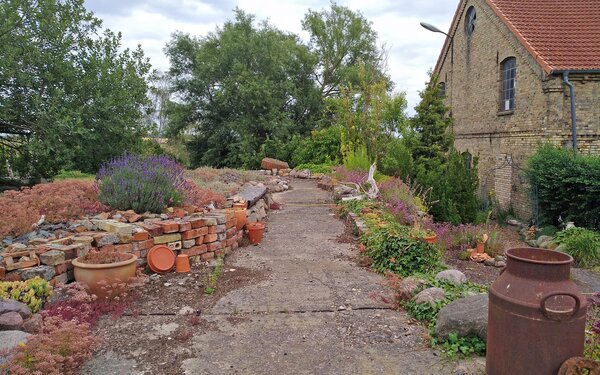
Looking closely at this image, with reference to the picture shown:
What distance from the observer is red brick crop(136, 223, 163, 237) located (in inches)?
218

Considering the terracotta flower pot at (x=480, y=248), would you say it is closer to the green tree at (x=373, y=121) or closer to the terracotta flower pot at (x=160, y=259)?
the terracotta flower pot at (x=160, y=259)

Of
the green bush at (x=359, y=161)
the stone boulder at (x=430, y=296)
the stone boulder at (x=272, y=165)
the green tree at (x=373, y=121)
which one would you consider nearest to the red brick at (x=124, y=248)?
the stone boulder at (x=430, y=296)

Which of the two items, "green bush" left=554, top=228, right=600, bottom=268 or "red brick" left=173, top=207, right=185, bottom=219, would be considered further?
"green bush" left=554, top=228, right=600, bottom=268

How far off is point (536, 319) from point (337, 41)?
29846mm

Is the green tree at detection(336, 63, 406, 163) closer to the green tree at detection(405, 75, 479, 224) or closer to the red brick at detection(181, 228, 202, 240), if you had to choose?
the green tree at detection(405, 75, 479, 224)

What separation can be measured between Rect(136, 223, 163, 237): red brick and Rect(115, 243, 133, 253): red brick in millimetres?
321

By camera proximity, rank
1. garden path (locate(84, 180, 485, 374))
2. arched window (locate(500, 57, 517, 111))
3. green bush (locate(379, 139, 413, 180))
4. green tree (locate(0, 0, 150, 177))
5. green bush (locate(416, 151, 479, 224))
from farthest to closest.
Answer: arched window (locate(500, 57, 517, 111))
green bush (locate(379, 139, 413, 180))
green bush (locate(416, 151, 479, 224))
green tree (locate(0, 0, 150, 177))
garden path (locate(84, 180, 485, 374))

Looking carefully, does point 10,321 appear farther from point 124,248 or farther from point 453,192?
point 453,192

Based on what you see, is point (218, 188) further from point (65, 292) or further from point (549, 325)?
point (549, 325)

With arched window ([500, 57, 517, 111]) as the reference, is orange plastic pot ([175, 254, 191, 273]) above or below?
below

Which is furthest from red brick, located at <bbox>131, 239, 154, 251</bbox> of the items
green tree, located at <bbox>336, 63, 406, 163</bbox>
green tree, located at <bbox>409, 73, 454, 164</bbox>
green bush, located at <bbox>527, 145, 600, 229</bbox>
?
green tree, located at <bbox>336, 63, 406, 163</bbox>

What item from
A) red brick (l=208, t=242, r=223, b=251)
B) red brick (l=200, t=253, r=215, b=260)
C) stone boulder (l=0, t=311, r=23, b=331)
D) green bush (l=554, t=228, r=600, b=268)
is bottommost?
green bush (l=554, t=228, r=600, b=268)

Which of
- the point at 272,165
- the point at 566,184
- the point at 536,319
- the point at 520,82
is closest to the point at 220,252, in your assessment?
the point at 536,319

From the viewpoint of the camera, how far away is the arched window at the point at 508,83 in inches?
575
